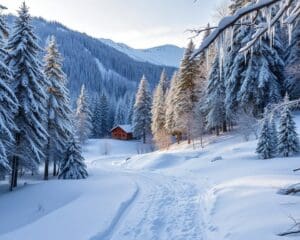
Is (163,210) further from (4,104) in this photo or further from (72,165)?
(72,165)

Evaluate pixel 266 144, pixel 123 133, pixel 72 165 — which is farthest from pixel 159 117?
pixel 266 144

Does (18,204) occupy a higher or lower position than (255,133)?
lower

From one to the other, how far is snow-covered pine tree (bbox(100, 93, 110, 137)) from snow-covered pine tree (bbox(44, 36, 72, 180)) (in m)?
50.5

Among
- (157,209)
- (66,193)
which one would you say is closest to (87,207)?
(157,209)

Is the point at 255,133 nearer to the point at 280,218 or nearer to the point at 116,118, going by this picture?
the point at 280,218

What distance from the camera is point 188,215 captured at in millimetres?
10398

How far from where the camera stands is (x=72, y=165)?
26266 millimetres

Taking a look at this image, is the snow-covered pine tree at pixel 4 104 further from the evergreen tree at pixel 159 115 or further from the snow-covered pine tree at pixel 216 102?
the evergreen tree at pixel 159 115

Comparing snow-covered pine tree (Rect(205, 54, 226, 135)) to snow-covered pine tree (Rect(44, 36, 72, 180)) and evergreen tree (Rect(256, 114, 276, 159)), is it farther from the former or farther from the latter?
snow-covered pine tree (Rect(44, 36, 72, 180))

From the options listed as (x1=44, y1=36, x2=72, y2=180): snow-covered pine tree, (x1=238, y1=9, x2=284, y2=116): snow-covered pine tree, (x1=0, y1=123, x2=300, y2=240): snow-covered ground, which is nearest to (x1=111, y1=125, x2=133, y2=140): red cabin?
(x1=238, y1=9, x2=284, y2=116): snow-covered pine tree

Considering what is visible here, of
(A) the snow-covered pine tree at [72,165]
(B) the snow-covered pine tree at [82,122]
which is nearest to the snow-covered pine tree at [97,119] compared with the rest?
(B) the snow-covered pine tree at [82,122]

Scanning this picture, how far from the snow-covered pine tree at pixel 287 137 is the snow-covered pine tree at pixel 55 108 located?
16267 millimetres

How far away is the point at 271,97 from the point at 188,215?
23.5 meters

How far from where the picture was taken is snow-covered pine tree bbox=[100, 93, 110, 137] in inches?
3142
